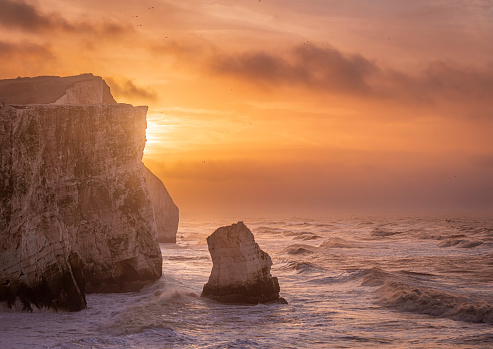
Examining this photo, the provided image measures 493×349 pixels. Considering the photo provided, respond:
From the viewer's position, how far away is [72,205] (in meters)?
27.3

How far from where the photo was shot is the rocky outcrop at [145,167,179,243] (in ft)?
198

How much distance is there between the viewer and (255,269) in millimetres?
24922

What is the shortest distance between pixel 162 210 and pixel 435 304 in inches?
1634

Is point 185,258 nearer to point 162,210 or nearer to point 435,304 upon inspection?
point 162,210

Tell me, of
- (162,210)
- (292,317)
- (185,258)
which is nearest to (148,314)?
(292,317)

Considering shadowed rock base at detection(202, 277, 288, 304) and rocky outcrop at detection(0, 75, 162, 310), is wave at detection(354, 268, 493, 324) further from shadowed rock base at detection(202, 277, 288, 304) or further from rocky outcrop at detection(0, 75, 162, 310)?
rocky outcrop at detection(0, 75, 162, 310)

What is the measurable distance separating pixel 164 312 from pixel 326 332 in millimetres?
7105

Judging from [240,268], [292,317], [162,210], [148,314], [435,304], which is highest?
[162,210]

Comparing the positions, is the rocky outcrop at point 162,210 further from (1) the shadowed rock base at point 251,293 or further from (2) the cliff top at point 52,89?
(1) the shadowed rock base at point 251,293

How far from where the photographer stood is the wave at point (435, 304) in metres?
22.4

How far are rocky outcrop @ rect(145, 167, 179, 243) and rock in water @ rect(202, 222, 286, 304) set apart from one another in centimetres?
3587

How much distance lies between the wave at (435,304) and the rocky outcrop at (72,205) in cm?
1298

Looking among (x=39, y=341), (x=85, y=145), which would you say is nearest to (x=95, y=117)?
(x=85, y=145)

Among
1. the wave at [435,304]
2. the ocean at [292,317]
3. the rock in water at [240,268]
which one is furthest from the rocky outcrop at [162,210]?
the wave at [435,304]
